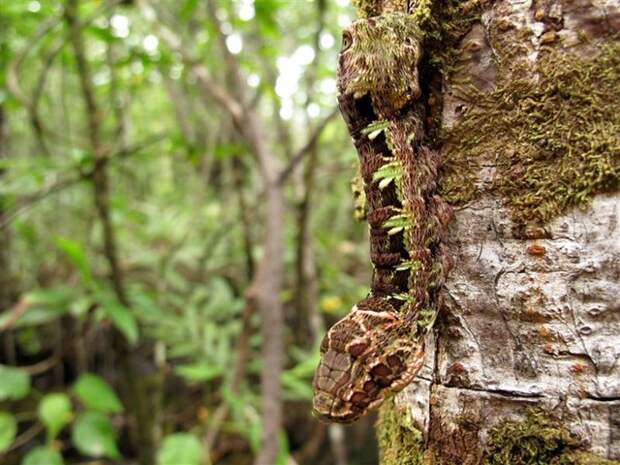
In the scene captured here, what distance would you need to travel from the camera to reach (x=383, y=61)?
138cm

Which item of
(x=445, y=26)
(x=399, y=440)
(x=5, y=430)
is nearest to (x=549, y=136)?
(x=445, y=26)

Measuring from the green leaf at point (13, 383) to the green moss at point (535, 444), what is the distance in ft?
10.4

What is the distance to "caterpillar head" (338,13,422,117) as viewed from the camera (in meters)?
1.34

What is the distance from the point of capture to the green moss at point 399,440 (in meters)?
1.33

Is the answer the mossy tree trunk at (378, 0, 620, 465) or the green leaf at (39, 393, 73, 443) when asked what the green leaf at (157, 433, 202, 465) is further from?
the mossy tree trunk at (378, 0, 620, 465)

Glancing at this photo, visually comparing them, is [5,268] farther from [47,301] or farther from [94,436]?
[94,436]

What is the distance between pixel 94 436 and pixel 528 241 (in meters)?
3.37

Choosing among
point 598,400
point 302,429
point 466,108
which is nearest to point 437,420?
point 598,400

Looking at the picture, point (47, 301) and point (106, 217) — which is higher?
point (106, 217)

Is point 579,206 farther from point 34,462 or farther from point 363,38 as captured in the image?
point 34,462

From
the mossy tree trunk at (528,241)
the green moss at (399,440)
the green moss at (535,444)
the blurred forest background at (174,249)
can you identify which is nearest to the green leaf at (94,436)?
the blurred forest background at (174,249)

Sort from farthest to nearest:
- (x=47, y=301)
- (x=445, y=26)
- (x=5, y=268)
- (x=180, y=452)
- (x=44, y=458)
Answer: (x=5, y=268), (x=47, y=301), (x=44, y=458), (x=180, y=452), (x=445, y=26)

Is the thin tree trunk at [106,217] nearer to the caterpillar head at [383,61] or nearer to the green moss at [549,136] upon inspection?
the caterpillar head at [383,61]

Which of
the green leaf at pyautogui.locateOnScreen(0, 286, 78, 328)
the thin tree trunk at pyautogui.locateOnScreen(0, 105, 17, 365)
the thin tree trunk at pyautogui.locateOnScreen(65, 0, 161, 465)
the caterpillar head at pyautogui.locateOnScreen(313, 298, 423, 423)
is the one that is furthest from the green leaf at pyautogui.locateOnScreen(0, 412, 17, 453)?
the caterpillar head at pyautogui.locateOnScreen(313, 298, 423, 423)
